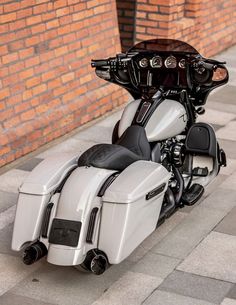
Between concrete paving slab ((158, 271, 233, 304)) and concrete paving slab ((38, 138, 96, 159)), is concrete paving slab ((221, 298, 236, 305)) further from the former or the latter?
concrete paving slab ((38, 138, 96, 159))

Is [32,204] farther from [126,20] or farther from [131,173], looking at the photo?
[126,20]

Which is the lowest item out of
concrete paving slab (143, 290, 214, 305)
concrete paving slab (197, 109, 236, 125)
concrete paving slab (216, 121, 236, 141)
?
concrete paving slab (197, 109, 236, 125)

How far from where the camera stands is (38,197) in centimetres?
512

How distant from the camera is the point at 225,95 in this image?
9.71 meters

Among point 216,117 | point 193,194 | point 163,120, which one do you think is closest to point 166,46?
point 163,120

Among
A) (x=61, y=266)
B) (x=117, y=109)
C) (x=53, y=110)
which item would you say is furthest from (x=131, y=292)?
(x=117, y=109)

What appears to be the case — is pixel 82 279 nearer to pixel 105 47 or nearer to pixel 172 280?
pixel 172 280

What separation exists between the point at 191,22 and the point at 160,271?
582cm

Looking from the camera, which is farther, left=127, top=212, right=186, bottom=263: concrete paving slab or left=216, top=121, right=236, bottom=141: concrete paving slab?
left=216, top=121, right=236, bottom=141: concrete paving slab

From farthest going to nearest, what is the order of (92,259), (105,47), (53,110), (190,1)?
(190,1) → (105,47) → (53,110) → (92,259)

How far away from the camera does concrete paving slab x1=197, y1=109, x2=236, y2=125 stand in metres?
8.70

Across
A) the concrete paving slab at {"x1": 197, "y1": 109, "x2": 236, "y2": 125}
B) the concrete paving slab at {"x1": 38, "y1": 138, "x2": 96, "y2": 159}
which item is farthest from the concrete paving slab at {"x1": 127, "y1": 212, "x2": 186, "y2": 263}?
the concrete paving slab at {"x1": 197, "y1": 109, "x2": 236, "y2": 125}

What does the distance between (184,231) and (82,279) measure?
1.06 meters

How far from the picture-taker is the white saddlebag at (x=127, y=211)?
4898 millimetres
